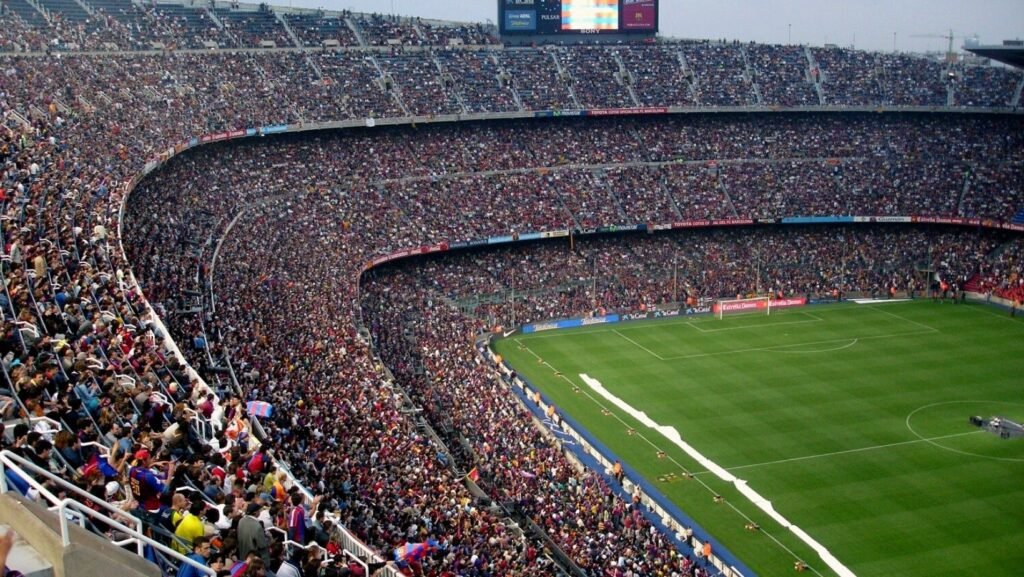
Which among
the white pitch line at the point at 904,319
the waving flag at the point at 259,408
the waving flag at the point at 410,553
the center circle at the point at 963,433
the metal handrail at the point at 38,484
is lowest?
the white pitch line at the point at 904,319

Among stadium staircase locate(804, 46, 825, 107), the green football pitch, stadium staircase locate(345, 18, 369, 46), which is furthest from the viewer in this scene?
stadium staircase locate(804, 46, 825, 107)

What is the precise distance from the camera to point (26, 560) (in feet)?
27.1

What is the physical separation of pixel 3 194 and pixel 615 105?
51.3 m

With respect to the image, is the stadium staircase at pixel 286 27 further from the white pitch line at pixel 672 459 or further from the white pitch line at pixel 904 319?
the white pitch line at pixel 904 319

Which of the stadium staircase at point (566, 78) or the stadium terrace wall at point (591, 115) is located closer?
the stadium terrace wall at point (591, 115)

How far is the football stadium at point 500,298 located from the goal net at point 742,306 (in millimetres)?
411

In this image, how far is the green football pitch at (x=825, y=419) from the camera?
1275 inches

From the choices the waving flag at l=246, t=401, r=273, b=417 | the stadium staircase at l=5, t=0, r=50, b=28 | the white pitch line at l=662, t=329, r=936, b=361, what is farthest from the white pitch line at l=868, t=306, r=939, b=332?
the stadium staircase at l=5, t=0, r=50, b=28

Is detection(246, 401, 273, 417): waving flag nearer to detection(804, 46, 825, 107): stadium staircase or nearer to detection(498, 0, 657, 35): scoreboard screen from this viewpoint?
detection(498, 0, 657, 35): scoreboard screen

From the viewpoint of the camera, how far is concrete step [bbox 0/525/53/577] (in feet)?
26.5

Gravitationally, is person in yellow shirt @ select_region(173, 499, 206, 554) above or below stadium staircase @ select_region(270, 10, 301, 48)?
below

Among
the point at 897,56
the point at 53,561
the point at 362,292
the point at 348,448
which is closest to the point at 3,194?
the point at 348,448

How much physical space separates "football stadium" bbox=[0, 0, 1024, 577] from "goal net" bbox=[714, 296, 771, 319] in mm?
411

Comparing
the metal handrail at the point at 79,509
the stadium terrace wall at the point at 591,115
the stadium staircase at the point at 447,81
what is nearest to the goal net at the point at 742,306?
the stadium terrace wall at the point at 591,115
